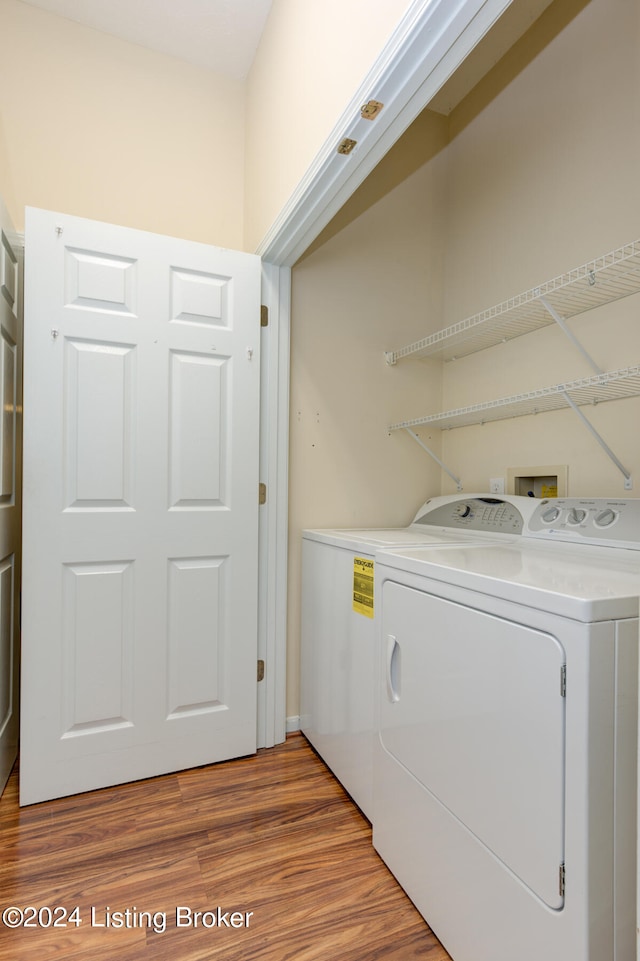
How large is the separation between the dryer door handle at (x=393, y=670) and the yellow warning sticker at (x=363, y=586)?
195 mm

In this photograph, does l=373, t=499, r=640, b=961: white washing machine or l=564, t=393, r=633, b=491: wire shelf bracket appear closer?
l=373, t=499, r=640, b=961: white washing machine

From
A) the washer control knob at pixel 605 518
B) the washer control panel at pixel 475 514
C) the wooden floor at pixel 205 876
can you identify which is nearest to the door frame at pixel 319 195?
the wooden floor at pixel 205 876

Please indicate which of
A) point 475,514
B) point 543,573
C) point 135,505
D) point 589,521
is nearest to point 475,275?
point 475,514

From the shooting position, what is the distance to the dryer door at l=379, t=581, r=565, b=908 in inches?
31.8

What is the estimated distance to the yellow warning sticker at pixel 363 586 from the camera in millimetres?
1484

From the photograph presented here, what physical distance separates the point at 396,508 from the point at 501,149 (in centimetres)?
154

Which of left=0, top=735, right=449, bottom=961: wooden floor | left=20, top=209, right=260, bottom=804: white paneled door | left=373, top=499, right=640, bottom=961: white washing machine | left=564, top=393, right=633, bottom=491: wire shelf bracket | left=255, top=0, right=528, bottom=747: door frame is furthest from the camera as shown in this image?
left=20, top=209, right=260, bottom=804: white paneled door

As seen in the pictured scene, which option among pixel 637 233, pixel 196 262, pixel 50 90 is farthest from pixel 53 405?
pixel 637 233

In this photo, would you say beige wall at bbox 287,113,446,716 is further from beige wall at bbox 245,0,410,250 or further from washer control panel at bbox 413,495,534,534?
beige wall at bbox 245,0,410,250

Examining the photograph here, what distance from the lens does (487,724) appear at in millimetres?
942

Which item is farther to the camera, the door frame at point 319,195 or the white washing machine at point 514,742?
the door frame at point 319,195

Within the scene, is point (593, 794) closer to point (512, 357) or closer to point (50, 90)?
point (512, 357)

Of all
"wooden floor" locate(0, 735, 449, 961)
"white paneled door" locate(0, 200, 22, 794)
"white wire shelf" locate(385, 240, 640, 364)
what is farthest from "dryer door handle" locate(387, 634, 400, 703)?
"white paneled door" locate(0, 200, 22, 794)

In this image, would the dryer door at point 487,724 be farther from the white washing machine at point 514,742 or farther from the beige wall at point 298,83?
the beige wall at point 298,83
